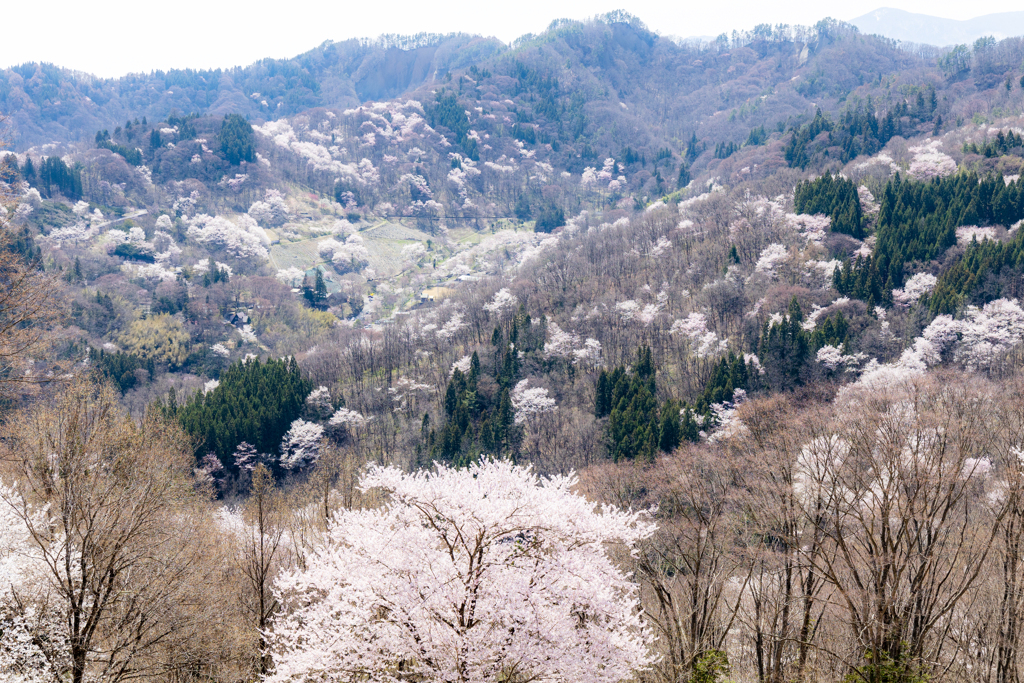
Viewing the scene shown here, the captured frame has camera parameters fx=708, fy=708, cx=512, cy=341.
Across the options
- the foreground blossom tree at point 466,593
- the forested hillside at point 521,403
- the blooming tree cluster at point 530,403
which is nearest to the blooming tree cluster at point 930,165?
the forested hillside at point 521,403

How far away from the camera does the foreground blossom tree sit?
1270 cm

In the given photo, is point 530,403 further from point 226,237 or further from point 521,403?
point 226,237

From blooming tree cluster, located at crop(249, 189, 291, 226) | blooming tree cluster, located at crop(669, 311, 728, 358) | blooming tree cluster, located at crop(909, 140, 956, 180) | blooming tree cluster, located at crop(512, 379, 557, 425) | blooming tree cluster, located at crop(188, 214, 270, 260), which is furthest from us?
blooming tree cluster, located at crop(249, 189, 291, 226)

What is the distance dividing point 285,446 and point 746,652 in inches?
1947

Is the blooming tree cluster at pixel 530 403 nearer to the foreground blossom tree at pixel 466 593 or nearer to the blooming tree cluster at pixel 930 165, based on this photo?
the foreground blossom tree at pixel 466 593

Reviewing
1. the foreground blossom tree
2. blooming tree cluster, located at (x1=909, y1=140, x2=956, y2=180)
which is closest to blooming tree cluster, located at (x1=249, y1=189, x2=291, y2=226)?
blooming tree cluster, located at (x1=909, y1=140, x2=956, y2=180)

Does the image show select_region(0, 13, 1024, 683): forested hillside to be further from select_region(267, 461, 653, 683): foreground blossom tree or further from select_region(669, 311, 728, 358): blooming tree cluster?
select_region(669, 311, 728, 358): blooming tree cluster

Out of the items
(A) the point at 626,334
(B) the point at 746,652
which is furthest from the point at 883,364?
(B) the point at 746,652

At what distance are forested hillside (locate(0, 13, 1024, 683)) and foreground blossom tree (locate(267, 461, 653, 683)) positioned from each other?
3.2 inches

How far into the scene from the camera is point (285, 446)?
67.4m

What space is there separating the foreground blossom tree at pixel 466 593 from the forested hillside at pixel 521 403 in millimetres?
80

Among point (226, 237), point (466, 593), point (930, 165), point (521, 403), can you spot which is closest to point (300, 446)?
point (521, 403)

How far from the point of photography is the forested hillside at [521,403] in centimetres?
1457

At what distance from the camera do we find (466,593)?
42.4 ft
